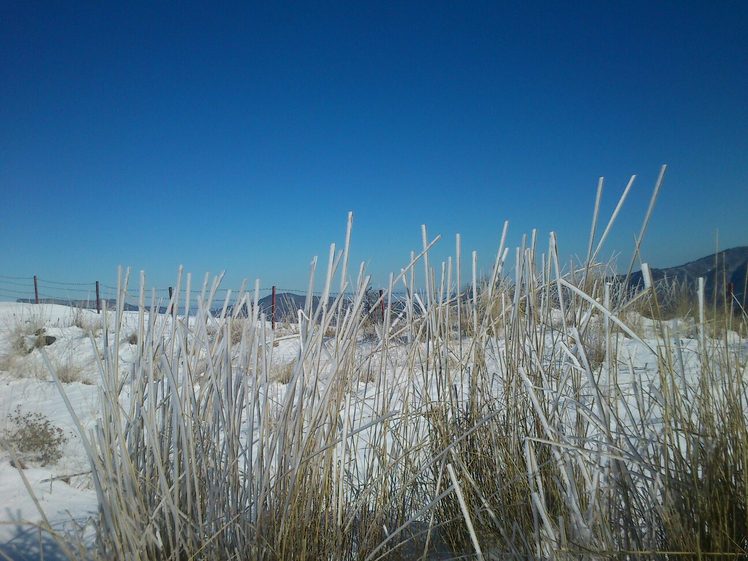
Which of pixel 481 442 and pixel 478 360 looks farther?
pixel 478 360

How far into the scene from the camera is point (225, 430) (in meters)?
1.13

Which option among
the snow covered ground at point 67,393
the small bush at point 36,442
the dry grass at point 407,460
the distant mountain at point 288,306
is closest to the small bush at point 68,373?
the snow covered ground at point 67,393

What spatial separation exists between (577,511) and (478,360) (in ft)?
2.18

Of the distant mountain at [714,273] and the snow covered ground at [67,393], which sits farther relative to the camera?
the snow covered ground at [67,393]

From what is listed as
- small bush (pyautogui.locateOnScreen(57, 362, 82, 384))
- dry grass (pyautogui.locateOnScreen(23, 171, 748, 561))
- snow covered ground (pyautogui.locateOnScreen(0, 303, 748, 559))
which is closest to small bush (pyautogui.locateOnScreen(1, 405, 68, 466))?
snow covered ground (pyautogui.locateOnScreen(0, 303, 748, 559))

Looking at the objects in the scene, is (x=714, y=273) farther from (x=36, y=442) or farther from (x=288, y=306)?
(x=36, y=442)

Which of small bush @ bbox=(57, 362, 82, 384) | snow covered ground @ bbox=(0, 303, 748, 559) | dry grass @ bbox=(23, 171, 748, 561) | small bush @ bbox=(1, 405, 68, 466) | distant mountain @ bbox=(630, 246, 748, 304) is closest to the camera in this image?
dry grass @ bbox=(23, 171, 748, 561)

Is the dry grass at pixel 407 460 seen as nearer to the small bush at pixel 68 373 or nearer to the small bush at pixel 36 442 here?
the small bush at pixel 36 442

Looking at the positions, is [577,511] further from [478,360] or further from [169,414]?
[169,414]

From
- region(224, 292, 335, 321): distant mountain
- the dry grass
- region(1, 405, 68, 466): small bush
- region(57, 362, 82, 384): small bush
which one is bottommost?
region(1, 405, 68, 466): small bush

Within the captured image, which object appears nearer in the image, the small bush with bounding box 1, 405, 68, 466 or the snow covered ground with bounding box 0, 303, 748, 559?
the snow covered ground with bounding box 0, 303, 748, 559

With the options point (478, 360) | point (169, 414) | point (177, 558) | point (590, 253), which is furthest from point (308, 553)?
point (590, 253)

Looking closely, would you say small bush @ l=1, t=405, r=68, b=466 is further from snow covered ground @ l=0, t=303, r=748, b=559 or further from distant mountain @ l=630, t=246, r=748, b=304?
distant mountain @ l=630, t=246, r=748, b=304

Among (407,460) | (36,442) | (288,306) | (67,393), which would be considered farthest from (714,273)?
(67,393)
